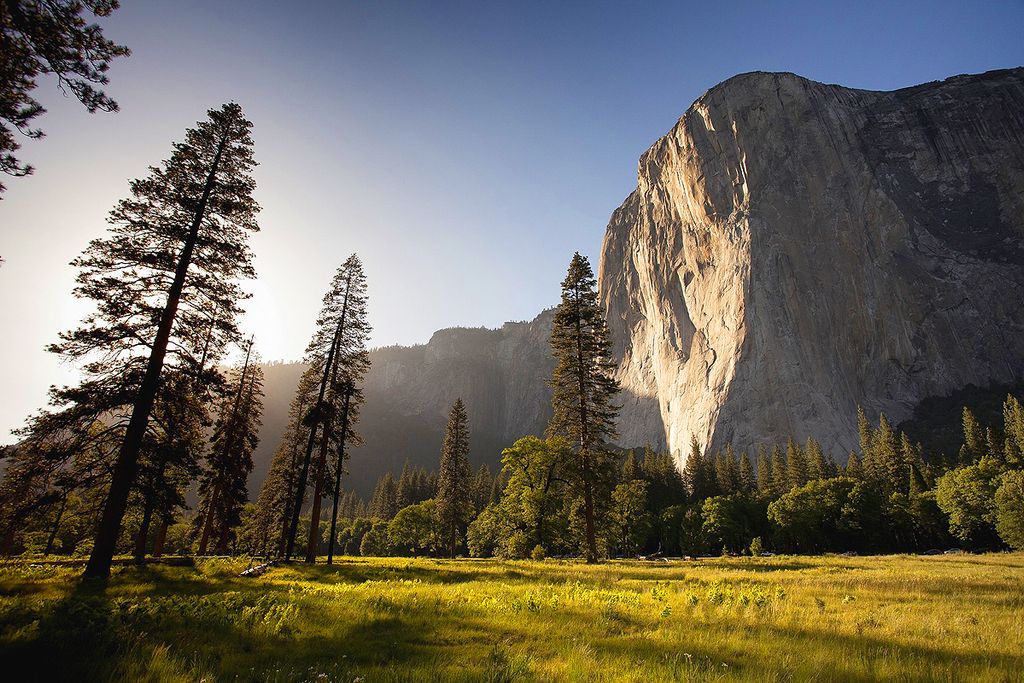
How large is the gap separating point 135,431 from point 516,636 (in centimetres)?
1273

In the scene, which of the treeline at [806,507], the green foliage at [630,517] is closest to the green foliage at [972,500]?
the treeline at [806,507]

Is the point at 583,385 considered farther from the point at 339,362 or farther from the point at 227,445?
the point at 227,445

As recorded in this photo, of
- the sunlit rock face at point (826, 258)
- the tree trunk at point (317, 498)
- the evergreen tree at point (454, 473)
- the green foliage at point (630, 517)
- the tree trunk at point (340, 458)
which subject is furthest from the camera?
the sunlit rock face at point (826, 258)

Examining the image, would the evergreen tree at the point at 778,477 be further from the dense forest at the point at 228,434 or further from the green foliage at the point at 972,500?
the green foliage at the point at 972,500

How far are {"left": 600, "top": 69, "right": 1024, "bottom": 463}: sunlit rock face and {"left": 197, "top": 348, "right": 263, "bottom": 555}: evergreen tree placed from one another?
93197 mm

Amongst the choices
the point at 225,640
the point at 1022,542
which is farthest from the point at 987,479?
the point at 225,640

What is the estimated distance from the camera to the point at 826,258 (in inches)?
4341

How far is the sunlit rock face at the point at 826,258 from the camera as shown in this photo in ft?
338

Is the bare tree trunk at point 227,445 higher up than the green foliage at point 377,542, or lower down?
higher up

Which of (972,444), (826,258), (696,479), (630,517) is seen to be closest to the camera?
(630,517)

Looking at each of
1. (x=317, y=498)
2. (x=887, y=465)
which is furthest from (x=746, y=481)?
(x=317, y=498)

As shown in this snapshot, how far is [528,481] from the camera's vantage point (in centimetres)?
2689

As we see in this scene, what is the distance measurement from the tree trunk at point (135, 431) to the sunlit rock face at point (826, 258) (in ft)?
341

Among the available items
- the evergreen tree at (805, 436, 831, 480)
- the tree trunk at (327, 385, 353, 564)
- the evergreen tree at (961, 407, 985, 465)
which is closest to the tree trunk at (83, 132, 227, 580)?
the tree trunk at (327, 385, 353, 564)
